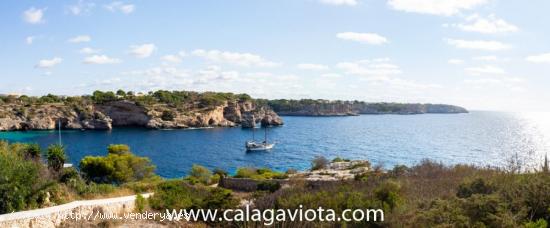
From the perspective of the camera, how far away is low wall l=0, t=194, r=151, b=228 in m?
8.92

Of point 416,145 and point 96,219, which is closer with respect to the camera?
point 96,219

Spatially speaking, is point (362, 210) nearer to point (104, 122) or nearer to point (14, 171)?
point (14, 171)

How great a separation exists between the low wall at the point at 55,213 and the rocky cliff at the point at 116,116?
84.5m

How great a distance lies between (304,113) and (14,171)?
171 meters

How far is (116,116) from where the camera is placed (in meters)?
99.1

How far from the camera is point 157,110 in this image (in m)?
102

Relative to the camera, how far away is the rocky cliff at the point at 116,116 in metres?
89.3

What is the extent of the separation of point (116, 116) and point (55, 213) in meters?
94.4

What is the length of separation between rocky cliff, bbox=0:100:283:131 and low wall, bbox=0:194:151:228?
84473 mm

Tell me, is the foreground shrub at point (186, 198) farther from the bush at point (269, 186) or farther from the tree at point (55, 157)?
the tree at point (55, 157)

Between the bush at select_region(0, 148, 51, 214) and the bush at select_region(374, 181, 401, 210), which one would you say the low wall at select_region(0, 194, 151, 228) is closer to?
the bush at select_region(0, 148, 51, 214)

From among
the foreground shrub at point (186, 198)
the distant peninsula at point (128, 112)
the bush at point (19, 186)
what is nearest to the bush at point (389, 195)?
the foreground shrub at point (186, 198)

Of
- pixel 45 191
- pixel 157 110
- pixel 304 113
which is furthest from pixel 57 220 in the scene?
pixel 304 113

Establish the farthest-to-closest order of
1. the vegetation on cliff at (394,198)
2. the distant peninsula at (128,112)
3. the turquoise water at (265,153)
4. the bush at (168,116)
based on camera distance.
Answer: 1. the bush at (168,116)
2. the distant peninsula at (128,112)
3. the turquoise water at (265,153)
4. the vegetation on cliff at (394,198)
